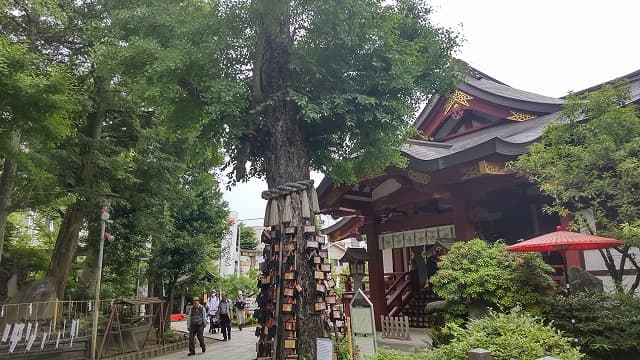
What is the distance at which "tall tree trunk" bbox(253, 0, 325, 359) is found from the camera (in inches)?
256

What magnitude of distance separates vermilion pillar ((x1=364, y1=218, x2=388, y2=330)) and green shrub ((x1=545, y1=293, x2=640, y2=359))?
21.8 feet

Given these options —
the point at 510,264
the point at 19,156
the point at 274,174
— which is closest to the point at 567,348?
the point at 510,264

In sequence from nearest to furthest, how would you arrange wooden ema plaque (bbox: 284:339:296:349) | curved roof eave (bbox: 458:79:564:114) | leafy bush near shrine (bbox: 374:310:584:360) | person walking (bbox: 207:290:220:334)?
leafy bush near shrine (bbox: 374:310:584:360) < wooden ema plaque (bbox: 284:339:296:349) < curved roof eave (bbox: 458:79:564:114) < person walking (bbox: 207:290:220:334)

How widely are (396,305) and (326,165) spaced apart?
7.03 m

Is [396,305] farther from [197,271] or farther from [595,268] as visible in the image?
[197,271]

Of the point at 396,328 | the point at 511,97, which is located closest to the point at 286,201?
the point at 396,328

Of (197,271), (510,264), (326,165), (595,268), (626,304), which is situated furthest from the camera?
(197,271)

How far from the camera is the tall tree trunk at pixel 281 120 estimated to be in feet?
21.4

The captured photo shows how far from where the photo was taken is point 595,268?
9.41m

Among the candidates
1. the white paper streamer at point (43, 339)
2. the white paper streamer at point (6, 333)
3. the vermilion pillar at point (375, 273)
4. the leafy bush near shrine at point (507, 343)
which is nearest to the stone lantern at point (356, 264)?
the vermilion pillar at point (375, 273)

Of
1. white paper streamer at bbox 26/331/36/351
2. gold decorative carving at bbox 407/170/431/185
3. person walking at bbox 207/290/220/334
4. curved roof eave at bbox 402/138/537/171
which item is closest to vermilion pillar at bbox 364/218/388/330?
gold decorative carving at bbox 407/170/431/185

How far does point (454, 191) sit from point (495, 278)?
3.56 metres

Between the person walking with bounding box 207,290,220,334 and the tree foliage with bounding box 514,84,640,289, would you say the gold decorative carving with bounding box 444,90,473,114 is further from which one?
the person walking with bounding box 207,290,220,334

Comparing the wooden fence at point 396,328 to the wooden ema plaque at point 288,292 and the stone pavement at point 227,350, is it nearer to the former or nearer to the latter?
the stone pavement at point 227,350
